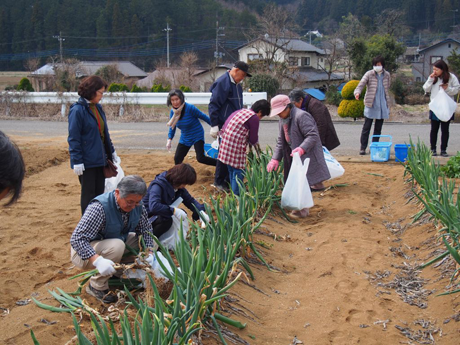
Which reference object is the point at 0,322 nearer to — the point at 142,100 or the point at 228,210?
the point at 228,210

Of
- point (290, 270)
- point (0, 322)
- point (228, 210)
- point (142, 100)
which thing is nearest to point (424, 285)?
point (290, 270)

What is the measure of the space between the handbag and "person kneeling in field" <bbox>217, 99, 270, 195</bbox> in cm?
129

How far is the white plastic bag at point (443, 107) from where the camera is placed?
8.32 m

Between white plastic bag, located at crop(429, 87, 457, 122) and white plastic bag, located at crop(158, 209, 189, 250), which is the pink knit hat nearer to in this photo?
white plastic bag, located at crop(158, 209, 189, 250)

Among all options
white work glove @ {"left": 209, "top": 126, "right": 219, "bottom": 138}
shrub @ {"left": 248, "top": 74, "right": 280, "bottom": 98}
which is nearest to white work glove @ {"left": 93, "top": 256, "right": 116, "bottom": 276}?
white work glove @ {"left": 209, "top": 126, "right": 219, "bottom": 138}

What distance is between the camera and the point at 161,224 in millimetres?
4547

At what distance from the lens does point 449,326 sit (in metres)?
3.56

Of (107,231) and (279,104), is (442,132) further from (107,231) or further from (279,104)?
(107,231)

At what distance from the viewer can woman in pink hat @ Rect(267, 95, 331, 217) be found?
5793 millimetres

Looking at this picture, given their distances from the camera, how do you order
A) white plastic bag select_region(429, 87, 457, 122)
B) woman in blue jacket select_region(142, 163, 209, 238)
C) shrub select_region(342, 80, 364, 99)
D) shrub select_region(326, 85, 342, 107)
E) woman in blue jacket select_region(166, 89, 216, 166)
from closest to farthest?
1. woman in blue jacket select_region(142, 163, 209, 238)
2. woman in blue jacket select_region(166, 89, 216, 166)
3. white plastic bag select_region(429, 87, 457, 122)
4. shrub select_region(342, 80, 364, 99)
5. shrub select_region(326, 85, 342, 107)

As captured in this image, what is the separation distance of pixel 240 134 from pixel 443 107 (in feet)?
12.6

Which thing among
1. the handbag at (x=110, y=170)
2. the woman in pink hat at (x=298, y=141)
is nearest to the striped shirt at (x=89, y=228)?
the handbag at (x=110, y=170)

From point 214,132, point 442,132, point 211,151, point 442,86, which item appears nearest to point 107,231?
point 214,132

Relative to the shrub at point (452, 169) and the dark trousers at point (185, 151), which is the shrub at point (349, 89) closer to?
the shrub at point (452, 169)
